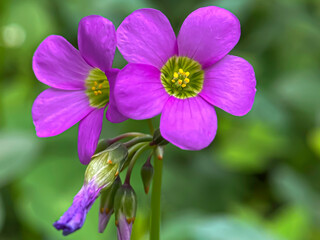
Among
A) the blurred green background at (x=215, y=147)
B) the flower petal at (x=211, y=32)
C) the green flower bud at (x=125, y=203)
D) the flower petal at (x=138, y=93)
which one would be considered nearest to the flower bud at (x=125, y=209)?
the green flower bud at (x=125, y=203)

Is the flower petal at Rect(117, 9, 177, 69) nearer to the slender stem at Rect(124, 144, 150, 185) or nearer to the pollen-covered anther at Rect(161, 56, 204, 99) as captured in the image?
the pollen-covered anther at Rect(161, 56, 204, 99)

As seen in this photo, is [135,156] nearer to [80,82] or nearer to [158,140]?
[158,140]

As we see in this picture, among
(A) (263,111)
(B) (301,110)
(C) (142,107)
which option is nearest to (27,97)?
(A) (263,111)

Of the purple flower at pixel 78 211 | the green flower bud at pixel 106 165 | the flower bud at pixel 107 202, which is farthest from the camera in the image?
the flower bud at pixel 107 202

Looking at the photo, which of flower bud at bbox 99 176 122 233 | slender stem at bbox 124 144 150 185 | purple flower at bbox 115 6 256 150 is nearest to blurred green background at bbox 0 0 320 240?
flower bud at bbox 99 176 122 233

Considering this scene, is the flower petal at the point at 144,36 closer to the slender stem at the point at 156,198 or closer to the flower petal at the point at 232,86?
the flower petal at the point at 232,86

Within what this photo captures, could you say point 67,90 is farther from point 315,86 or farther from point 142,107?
point 315,86
